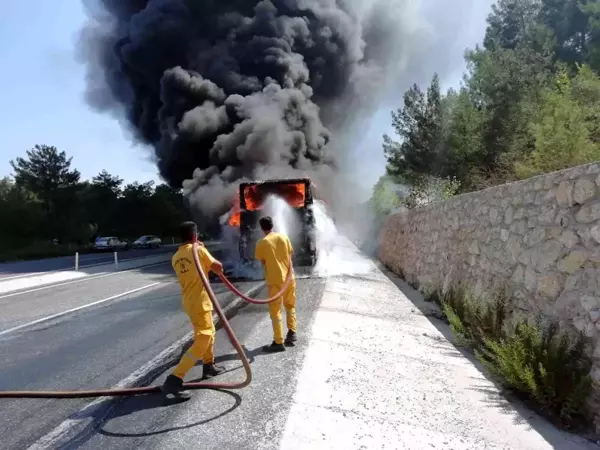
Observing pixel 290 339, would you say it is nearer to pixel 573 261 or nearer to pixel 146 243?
pixel 573 261

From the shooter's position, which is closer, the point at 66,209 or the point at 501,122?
the point at 501,122

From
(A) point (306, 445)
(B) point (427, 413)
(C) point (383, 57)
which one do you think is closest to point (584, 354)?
(B) point (427, 413)

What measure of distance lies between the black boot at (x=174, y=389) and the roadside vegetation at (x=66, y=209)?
3396cm

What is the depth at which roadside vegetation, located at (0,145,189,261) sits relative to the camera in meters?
40.0

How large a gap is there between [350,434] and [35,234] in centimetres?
4396

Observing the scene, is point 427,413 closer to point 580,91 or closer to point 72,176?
point 580,91

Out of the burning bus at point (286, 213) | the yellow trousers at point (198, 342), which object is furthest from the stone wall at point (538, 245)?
the burning bus at point (286, 213)

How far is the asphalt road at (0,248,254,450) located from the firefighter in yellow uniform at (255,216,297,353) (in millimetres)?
1393

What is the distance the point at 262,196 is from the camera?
13.6 m

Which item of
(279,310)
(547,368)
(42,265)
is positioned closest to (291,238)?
(279,310)

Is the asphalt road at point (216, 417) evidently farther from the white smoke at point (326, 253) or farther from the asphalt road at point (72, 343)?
the white smoke at point (326, 253)

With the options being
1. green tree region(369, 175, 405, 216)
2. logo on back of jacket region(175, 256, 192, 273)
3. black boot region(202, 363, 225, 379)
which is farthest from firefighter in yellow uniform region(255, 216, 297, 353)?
green tree region(369, 175, 405, 216)

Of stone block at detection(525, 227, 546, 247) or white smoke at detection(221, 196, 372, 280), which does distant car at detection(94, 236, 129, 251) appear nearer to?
white smoke at detection(221, 196, 372, 280)

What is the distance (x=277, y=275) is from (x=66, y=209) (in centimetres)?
4645
